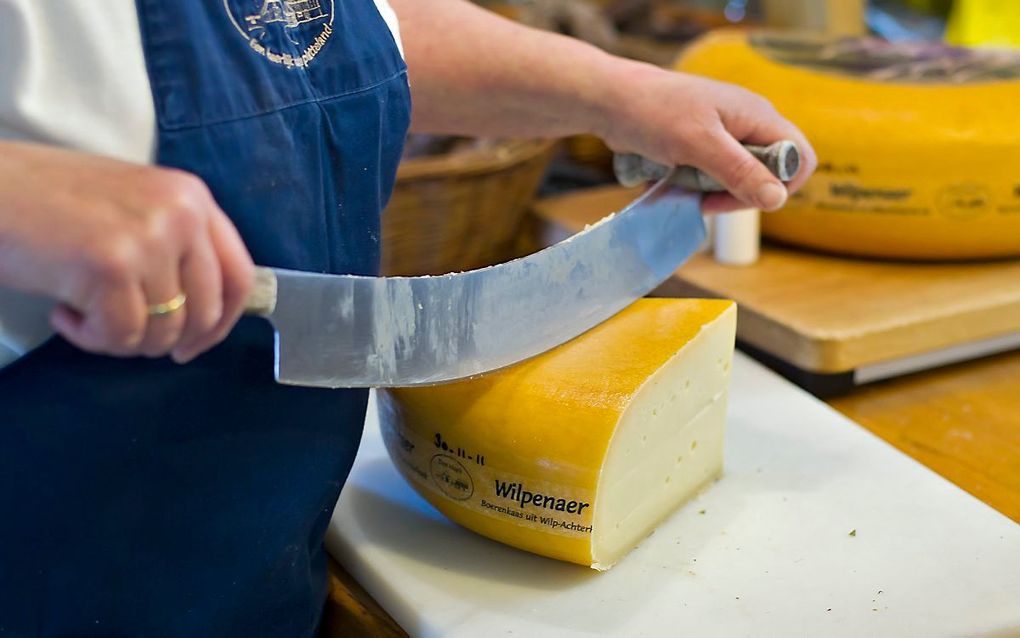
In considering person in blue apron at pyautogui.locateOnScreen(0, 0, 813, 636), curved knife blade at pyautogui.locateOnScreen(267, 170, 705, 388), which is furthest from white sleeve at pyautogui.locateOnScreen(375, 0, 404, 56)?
curved knife blade at pyautogui.locateOnScreen(267, 170, 705, 388)

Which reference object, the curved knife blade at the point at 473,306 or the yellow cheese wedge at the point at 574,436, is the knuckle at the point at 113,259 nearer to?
the curved knife blade at the point at 473,306

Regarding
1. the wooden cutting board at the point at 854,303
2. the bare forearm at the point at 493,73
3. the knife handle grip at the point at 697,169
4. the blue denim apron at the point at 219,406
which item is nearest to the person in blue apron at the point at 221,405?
the blue denim apron at the point at 219,406

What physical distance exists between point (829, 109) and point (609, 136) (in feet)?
1.24

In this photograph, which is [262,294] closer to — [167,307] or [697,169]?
[167,307]

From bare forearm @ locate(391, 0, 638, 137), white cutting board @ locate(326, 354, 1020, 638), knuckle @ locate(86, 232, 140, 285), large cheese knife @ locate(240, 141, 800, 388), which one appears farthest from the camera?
bare forearm @ locate(391, 0, 638, 137)

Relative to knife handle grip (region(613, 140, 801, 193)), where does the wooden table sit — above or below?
below

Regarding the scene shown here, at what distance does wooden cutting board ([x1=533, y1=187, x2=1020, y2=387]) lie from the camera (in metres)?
0.95

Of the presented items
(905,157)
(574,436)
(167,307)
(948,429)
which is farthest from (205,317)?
(905,157)

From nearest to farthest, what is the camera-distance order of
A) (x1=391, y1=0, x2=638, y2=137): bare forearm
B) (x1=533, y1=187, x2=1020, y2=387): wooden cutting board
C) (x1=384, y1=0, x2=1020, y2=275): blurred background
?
(x1=391, y1=0, x2=638, y2=137): bare forearm < (x1=533, y1=187, x2=1020, y2=387): wooden cutting board < (x1=384, y1=0, x2=1020, y2=275): blurred background

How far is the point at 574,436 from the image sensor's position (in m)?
0.63

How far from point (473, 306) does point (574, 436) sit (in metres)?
0.10

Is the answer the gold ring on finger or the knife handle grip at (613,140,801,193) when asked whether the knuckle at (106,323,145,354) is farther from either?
the knife handle grip at (613,140,801,193)

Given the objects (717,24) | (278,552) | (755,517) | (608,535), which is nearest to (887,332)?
(755,517)

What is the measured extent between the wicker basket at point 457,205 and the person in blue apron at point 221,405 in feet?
1.54
